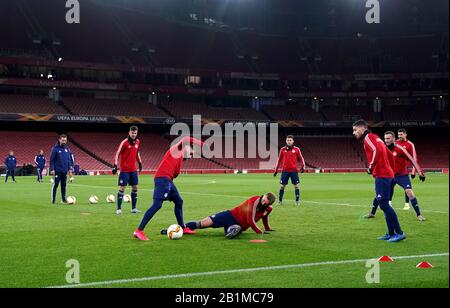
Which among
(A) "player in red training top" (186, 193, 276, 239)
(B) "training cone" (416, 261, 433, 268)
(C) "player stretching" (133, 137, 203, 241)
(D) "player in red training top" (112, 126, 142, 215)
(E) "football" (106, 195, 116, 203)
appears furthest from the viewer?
(E) "football" (106, 195, 116, 203)

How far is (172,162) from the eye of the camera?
13.6 m

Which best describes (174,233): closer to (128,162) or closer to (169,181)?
(169,181)

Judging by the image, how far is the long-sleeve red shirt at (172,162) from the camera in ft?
44.1

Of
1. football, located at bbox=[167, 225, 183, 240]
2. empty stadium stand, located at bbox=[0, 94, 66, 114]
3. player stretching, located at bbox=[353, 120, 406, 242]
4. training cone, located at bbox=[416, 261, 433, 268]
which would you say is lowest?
training cone, located at bbox=[416, 261, 433, 268]

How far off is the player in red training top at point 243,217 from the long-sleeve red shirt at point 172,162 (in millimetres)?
1307

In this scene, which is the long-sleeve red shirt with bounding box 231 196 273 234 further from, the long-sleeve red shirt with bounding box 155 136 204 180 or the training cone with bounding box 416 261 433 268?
the training cone with bounding box 416 261 433 268

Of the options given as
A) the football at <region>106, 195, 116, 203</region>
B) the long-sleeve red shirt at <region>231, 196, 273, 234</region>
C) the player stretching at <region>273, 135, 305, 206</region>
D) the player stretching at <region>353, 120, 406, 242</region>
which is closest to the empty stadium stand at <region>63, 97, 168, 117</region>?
the football at <region>106, 195, 116, 203</region>

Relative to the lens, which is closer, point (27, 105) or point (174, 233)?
point (174, 233)

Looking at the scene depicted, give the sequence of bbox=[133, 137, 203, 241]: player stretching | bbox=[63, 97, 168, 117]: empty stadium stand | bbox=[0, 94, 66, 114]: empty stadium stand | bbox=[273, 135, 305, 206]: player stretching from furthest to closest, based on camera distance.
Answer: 1. bbox=[63, 97, 168, 117]: empty stadium stand
2. bbox=[0, 94, 66, 114]: empty stadium stand
3. bbox=[273, 135, 305, 206]: player stretching
4. bbox=[133, 137, 203, 241]: player stretching

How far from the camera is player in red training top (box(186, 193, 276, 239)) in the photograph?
13.2m

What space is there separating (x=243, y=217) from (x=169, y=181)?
1.72 meters

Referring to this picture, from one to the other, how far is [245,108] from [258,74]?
17.4 ft

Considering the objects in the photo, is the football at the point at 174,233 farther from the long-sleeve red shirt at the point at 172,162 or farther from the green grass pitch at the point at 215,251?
the long-sleeve red shirt at the point at 172,162

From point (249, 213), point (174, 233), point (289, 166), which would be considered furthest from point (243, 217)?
point (289, 166)
